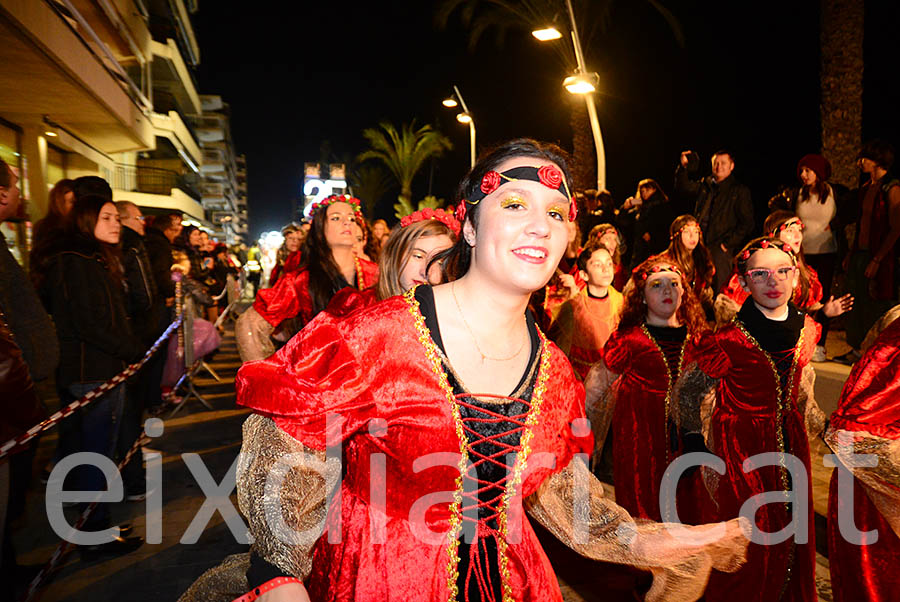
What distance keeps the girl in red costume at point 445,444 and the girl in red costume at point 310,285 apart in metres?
2.82

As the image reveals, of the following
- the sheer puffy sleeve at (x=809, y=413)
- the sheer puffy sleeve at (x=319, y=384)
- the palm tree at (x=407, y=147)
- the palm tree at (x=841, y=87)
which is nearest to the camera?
the sheer puffy sleeve at (x=319, y=384)

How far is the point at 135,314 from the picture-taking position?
5719 mm

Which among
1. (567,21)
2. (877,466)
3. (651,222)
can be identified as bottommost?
(877,466)

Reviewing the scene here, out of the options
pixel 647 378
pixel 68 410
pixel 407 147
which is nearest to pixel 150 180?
pixel 407 147

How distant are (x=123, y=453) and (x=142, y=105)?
15494 millimetres

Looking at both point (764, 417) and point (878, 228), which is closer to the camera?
point (764, 417)

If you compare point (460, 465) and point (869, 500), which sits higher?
point (460, 465)

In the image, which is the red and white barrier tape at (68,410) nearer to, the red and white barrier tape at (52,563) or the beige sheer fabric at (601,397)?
the red and white barrier tape at (52,563)

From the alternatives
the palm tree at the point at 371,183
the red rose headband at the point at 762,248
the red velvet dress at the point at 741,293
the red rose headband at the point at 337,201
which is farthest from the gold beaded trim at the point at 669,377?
the palm tree at the point at 371,183

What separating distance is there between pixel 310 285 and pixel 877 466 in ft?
12.2

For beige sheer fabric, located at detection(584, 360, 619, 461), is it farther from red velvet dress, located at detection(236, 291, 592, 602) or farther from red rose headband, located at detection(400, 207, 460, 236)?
red velvet dress, located at detection(236, 291, 592, 602)

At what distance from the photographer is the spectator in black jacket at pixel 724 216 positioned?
8.35 metres

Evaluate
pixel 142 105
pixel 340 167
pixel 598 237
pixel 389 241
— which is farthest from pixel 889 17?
pixel 340 167

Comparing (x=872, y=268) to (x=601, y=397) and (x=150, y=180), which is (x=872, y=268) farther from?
(x=150, y=180)
